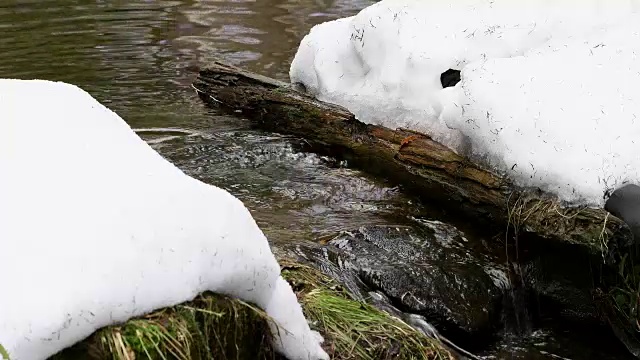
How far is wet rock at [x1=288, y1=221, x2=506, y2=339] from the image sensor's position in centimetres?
410

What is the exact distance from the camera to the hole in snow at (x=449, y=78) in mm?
5145

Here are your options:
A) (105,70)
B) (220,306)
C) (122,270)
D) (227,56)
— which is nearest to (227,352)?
(220,306)

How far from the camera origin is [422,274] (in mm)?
4273

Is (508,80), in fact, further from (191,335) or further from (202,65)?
(202,65)

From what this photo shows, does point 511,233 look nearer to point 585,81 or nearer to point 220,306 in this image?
point 585,81

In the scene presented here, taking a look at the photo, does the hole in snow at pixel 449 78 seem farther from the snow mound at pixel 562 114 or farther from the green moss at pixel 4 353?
the green moss at pixel 4 353

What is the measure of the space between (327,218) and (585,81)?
1824 millimetres

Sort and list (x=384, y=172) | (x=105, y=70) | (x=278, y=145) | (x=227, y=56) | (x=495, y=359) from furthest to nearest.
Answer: (x=227, y=56) < (x=105, y=70) < (x=278, y=145) < (x=384, y=172) < (x=495, y=359)

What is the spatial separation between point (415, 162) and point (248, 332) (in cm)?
278

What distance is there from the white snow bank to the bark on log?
1.89m

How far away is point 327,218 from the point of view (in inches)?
193

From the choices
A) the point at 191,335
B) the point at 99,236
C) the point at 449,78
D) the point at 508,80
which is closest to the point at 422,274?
the point at 508,80

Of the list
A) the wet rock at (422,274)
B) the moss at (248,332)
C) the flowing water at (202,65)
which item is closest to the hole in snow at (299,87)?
Answer: the flowing water at (202,65)

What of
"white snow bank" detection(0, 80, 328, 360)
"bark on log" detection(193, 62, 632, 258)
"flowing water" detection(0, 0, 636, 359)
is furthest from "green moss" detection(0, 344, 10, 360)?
"bark on log" detection(193, 62, 632, 258)
